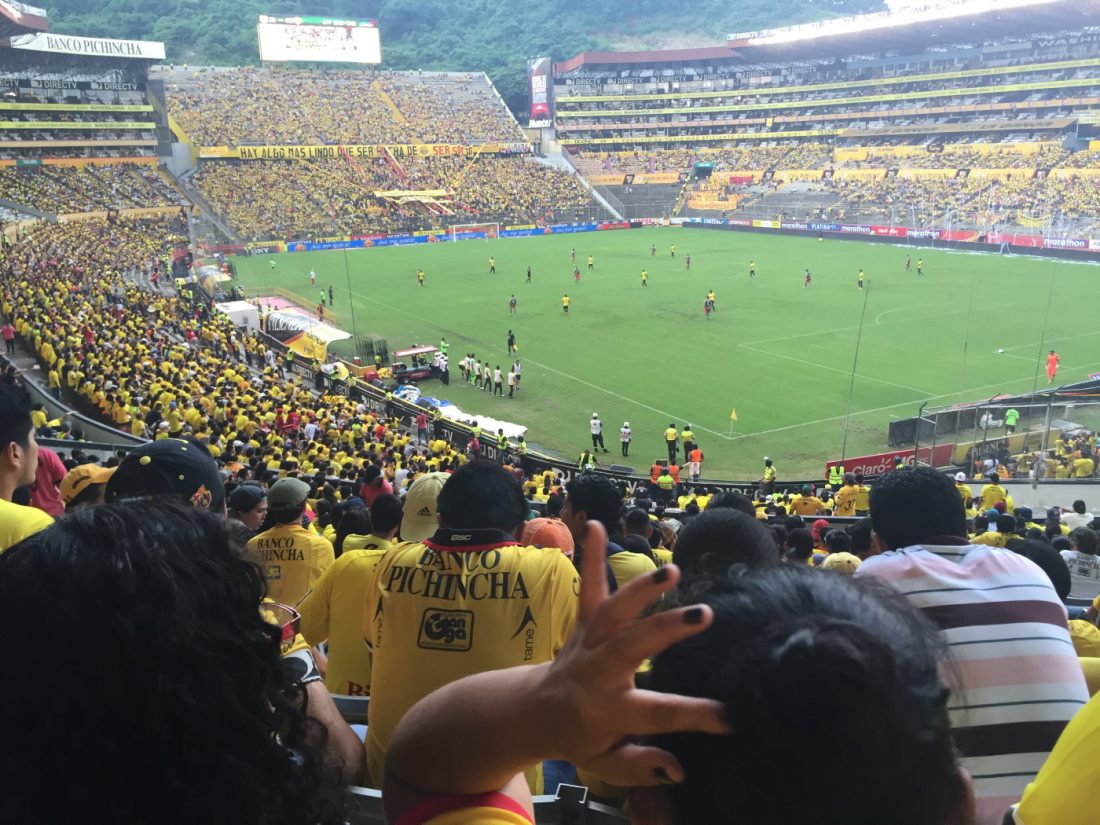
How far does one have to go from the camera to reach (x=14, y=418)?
438 centimetres

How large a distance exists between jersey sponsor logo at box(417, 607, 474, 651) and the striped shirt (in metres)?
1.52

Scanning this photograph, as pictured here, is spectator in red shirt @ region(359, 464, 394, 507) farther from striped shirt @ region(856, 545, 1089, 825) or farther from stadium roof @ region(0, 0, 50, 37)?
stadium roof @ region(0, 0, 50, 37)

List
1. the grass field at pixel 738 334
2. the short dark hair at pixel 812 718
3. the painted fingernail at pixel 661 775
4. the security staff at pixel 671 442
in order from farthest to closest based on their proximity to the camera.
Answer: the grass field at pixel 738 334, the security staff at pixel 671 442, the painted fingernail at pixel 661 775, the short dark hair at pixel 812 718

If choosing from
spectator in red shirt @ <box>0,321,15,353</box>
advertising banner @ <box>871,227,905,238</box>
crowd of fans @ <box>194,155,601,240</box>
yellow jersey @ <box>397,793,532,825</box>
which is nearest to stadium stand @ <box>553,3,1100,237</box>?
advertising banner @ <box>871,227,905,238</box>

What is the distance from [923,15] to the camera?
75.5 metres

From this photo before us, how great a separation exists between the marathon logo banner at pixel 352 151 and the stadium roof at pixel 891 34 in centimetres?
1732

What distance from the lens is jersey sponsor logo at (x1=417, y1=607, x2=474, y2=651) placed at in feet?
9.93

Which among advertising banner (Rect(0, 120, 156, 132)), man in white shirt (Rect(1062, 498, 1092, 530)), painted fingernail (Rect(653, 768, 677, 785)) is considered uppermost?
advertising banner (Rect(0, 120, 156, 132))

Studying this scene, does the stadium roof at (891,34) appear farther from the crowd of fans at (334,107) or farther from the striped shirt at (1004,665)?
the striped shirt at (1004,665)

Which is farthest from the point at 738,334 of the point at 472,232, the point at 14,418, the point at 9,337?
the point at 472,232

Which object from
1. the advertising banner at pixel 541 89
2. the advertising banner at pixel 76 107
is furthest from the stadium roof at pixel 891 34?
the advertising banner at pixel 76 107

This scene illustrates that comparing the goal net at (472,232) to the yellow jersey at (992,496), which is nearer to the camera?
the yellow jersey at (992,496)

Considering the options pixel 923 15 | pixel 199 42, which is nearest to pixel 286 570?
pixel 923 15

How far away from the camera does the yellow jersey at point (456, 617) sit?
3.01m
